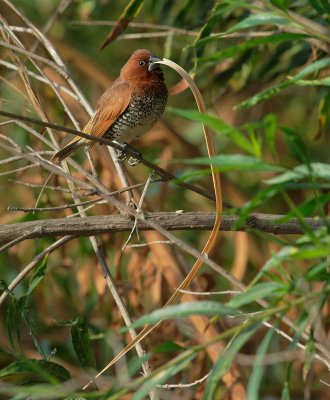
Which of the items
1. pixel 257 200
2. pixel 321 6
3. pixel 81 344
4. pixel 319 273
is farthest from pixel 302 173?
pixel 81 344

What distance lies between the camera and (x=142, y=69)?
3.62 metres

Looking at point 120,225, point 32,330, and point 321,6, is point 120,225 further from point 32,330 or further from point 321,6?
point 321,6

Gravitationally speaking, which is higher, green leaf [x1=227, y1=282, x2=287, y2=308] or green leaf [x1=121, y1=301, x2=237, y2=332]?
green leaf [x1=227, y1=282, x2=287, y2=308]

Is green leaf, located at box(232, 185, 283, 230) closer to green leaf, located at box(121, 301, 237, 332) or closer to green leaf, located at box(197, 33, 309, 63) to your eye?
green leaf, located at box(121, 301, 237, 332)

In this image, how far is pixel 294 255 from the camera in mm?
1305

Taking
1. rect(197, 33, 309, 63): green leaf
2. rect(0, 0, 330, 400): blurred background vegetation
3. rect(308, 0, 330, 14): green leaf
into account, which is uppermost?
rect(308, 0, 330, 14): green leaf

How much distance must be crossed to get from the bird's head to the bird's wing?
0.13 metres

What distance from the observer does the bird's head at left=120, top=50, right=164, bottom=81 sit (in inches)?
142

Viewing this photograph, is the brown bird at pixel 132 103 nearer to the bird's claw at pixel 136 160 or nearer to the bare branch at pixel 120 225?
the bird's claw at pixel 136 160

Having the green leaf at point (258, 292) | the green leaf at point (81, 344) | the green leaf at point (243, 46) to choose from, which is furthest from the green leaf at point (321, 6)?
the green leaf at point (81, 344)

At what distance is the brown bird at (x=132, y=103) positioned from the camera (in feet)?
11.4

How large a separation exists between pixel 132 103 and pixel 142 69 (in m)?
0.23

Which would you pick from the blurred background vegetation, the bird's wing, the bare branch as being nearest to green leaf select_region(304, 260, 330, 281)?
the blurred background vegetation

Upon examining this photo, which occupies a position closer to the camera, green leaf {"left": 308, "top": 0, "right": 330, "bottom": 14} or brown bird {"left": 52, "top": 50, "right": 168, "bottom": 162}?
green leaf {"left": 308, "top": 0, "right": 330, "bottom": 14}
